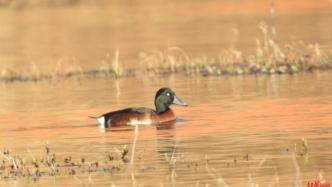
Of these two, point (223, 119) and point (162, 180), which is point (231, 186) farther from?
point (223, 119)

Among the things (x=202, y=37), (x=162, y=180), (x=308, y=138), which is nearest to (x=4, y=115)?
(x=308, y=138)

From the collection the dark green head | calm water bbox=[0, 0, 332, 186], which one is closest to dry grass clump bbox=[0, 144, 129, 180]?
calm water bbox=[0, 0, 332, 186]

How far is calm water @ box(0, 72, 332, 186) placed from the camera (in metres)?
15.6

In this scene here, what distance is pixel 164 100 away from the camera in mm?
22719

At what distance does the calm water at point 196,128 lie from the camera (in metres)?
15.6

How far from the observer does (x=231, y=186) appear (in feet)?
47.0

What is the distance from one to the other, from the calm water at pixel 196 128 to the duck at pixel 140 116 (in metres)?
0.21

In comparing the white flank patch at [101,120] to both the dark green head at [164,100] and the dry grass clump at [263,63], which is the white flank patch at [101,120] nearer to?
the dark green head at [164,100]

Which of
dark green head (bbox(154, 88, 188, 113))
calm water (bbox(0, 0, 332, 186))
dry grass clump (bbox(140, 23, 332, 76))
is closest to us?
calm water (bbox(0, 0, 332, 186))

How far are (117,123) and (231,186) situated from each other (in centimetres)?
743

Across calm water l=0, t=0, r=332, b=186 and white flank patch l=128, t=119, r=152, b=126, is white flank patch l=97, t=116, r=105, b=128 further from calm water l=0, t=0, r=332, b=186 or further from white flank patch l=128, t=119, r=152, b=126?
white flank patch l=128, t=119, r=152, b=126

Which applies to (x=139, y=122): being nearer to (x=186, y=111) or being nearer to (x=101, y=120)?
→ (x=101, y=120)

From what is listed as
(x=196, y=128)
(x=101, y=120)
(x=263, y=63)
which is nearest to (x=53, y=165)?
(x=196, y=128)

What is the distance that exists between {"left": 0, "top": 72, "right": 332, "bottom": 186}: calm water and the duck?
214 mm
